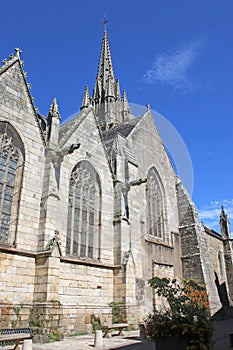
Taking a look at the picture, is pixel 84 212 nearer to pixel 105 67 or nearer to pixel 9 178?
pixel 9 178

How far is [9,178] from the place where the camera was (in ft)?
34.6

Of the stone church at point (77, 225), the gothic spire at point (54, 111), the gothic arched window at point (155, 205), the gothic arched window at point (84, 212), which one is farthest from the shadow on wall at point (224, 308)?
→ the gothic spire at point (54, 111)

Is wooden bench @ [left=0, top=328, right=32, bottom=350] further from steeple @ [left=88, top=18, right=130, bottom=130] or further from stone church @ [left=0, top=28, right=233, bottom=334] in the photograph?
steeple @ [left=88, top=18, right=130, bottom=130]

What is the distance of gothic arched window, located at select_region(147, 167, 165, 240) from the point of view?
1664 cm

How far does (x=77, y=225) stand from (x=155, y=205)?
6.38 meters

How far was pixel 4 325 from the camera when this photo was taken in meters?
8.77

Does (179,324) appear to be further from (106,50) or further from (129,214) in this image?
(106,50)

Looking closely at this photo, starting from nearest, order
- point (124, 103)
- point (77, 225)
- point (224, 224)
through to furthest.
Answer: point (77, 225), point (224, 224), point (124, 103)

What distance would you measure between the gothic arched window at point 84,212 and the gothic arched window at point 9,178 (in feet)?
7.29

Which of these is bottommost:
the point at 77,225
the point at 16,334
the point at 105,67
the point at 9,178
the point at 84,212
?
the point at 16,334

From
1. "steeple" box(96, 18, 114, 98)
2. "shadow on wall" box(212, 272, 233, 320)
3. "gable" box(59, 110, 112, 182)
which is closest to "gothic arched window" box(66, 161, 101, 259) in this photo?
"gable" box(59, 110, 112, 182)

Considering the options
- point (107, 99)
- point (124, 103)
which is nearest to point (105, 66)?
point (124, 103)

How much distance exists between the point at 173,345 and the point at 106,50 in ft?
108

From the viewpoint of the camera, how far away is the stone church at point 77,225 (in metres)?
9.73
